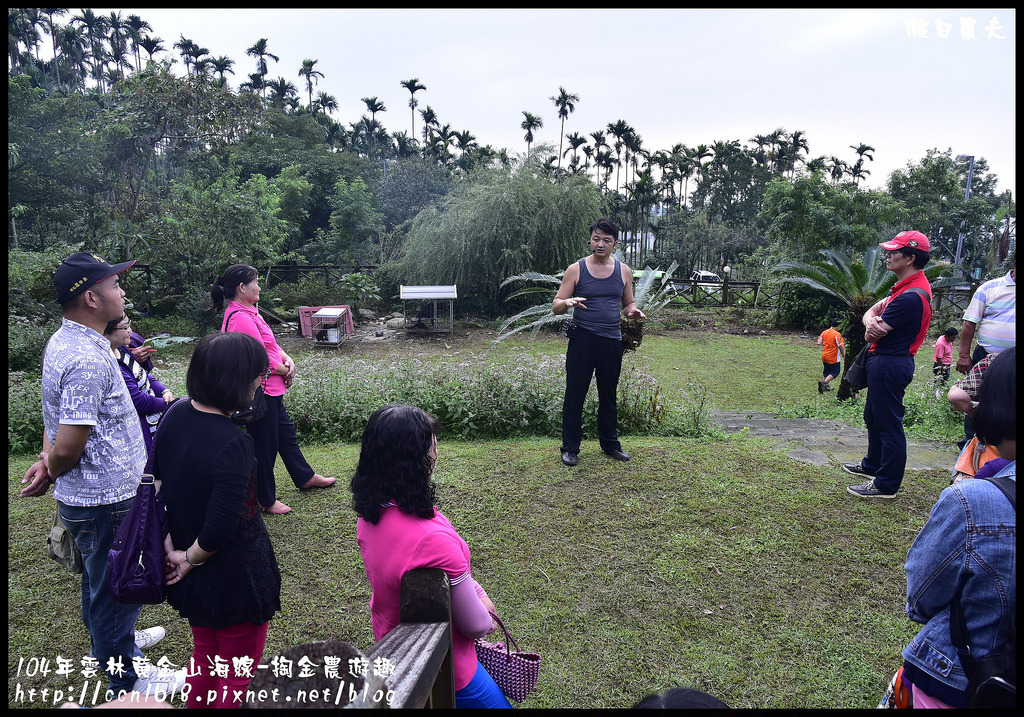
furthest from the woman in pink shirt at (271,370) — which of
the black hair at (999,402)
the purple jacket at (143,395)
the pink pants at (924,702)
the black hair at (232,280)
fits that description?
the black hair at (999,402)

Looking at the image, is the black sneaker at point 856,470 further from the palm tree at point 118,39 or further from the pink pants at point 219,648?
the palm tree at point 118,39

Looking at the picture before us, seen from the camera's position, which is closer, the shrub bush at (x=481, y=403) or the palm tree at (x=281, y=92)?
the shrub bush at (x=481, y=403)

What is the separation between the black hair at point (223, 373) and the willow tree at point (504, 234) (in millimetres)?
15132

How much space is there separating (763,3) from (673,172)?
47152 mm

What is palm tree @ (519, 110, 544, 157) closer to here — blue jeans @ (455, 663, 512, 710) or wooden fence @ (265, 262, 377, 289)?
wooden fence @ (265, 262, 377, 289)

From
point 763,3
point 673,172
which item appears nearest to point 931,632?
point 763,3

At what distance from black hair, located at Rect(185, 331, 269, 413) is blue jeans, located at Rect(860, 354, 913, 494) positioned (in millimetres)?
3933

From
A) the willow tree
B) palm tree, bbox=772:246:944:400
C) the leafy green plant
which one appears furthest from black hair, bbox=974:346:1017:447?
the leafy green plant

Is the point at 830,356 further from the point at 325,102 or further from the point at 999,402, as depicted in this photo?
the point at 325,102

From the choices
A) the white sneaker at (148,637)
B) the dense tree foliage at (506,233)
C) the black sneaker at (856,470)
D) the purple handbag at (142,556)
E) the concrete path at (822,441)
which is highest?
the dense tree foliage at (506,233)

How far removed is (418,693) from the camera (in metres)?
1.27

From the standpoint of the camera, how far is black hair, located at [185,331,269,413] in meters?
1.92

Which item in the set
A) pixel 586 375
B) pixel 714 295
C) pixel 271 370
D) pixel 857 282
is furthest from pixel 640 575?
pixel 714 295

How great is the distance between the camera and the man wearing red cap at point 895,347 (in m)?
3.81
